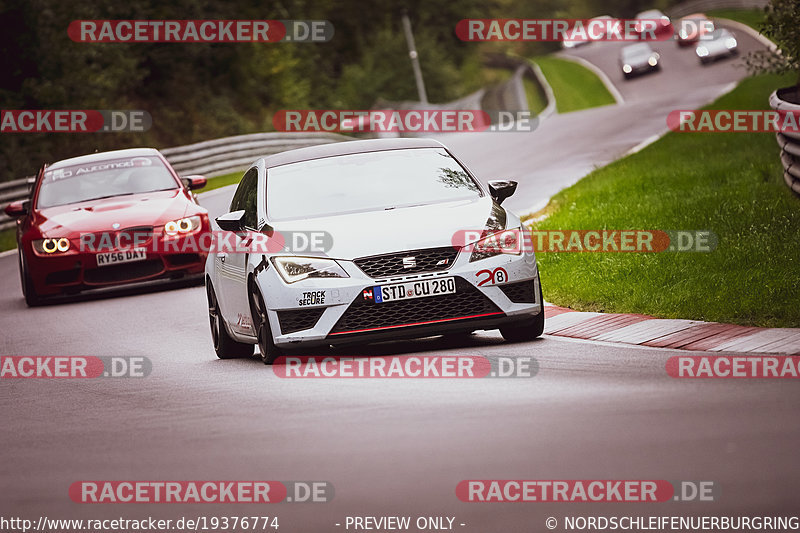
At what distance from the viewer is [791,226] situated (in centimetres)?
1372

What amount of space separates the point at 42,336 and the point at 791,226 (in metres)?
7.36

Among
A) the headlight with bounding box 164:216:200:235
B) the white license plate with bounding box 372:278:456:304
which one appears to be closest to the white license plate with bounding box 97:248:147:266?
the headlight with bounding box 164:216:200:235

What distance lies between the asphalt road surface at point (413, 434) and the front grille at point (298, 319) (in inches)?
14.7

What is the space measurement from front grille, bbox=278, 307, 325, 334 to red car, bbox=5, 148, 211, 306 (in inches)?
264

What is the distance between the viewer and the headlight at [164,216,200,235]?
645 inches

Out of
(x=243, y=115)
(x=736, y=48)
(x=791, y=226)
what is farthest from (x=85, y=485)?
(x=736, y=48)

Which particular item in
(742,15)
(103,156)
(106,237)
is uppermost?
(742,15)

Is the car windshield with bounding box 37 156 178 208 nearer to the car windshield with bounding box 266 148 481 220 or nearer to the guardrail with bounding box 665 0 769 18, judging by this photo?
the car windshield with bounding box 266 148 481 220

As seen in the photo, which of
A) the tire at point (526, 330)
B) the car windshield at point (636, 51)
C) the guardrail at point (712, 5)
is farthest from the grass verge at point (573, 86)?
the tire at point (526, 330)

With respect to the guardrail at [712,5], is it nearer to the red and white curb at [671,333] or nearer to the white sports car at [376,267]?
the red and white curb at [671,333]

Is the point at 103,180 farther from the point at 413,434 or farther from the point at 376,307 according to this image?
the point at 413,434

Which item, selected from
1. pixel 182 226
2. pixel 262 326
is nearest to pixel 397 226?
pixel 262 326

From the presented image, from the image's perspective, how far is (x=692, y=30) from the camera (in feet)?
238

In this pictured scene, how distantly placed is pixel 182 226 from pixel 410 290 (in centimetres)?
727
